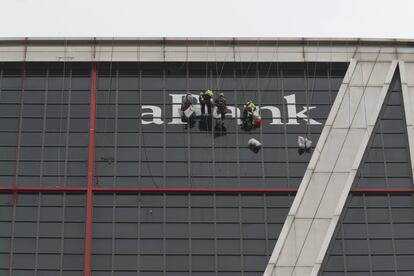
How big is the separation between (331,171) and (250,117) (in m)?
5.06

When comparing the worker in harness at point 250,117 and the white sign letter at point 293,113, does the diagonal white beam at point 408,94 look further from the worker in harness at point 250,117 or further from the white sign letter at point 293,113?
the worker in harness at point 250,117

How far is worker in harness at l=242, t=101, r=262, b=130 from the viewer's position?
5656cm

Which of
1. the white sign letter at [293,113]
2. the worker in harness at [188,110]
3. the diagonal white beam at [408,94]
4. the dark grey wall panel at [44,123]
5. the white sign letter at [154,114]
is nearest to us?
the dark grey wall panel at [44,123]

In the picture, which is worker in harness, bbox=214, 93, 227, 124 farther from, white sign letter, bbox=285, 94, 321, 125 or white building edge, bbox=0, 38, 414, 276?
white sign letter, bbox=285, 94, 321, 125

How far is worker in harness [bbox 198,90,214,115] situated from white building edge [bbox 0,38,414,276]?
2502 millimetres

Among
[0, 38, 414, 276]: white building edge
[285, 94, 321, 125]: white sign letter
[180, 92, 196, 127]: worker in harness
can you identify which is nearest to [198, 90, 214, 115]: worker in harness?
[180, 92, 196, 127]: worker in harness

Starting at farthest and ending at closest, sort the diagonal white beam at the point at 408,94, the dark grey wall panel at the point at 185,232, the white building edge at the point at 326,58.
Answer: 1. the diagonal white beam at the point at 408,94
2. the white building edge at the point at 326,58
3. the dark grey wall panel at the point at 185,232

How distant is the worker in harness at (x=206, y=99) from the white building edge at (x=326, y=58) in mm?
2502

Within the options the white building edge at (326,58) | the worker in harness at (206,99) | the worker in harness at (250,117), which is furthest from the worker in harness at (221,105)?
the white building edge at (326,58)

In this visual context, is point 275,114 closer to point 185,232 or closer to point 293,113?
point 293,113

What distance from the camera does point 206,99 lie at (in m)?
56.9

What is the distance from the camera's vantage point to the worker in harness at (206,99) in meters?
56.7

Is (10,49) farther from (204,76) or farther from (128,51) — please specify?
(204,76)

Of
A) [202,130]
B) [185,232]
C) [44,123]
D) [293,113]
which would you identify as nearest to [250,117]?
[293,113]
